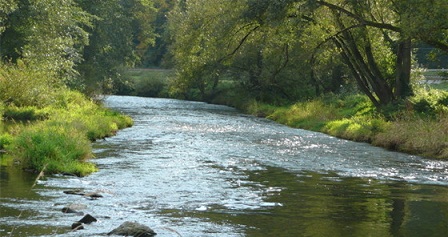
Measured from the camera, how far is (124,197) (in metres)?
16.0

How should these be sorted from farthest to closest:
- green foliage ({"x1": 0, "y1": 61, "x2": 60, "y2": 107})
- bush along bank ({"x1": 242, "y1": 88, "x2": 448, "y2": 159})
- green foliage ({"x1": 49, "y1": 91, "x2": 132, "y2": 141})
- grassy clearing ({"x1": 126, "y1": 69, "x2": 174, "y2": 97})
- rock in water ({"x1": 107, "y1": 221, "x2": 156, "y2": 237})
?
grassy clearing ({"x1": 126, "y1": 69, "x2": 174, "y2": 97}), green foliage ({"x1": 0, "y1": 61, "x2": 60, "y2": 107}), green foliage ({"x1": 49, "y1": 91, "x2": 132, "y2": 141}), bush along bank ({"x1": 242, "y1": 88, "x2": 448, "y2": 159}), rock in water ({"x1": 107, "y1": 221, "x2": 156, "y2": 237})

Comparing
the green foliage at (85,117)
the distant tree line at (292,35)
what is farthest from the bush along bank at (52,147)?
the distant tree line at (292,35)

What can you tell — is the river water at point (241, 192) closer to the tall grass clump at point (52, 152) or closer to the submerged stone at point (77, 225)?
the submerged stone at point (77, 225)

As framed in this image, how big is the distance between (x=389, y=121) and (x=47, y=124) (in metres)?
15.8

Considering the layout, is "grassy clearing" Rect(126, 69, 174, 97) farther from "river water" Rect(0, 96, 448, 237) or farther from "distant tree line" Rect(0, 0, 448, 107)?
"river water" Rect(0, 96, 448, 237)

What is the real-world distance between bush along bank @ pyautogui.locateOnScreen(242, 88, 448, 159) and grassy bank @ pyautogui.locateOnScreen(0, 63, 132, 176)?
1178cm

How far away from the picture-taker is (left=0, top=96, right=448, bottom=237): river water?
13.2 metres

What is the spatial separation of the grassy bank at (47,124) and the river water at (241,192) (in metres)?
0.63

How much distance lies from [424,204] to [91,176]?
886 cm

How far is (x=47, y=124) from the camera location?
84.6ft

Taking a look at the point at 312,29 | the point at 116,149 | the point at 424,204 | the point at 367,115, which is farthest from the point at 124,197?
the point at 367,115

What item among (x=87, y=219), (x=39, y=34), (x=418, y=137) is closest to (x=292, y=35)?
(x=418, y=137)

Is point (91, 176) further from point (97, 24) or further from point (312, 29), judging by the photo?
point (97, 24)

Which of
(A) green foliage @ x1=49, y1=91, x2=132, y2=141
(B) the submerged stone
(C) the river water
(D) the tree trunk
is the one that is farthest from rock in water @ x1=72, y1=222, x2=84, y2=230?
(D) the tree trunk
